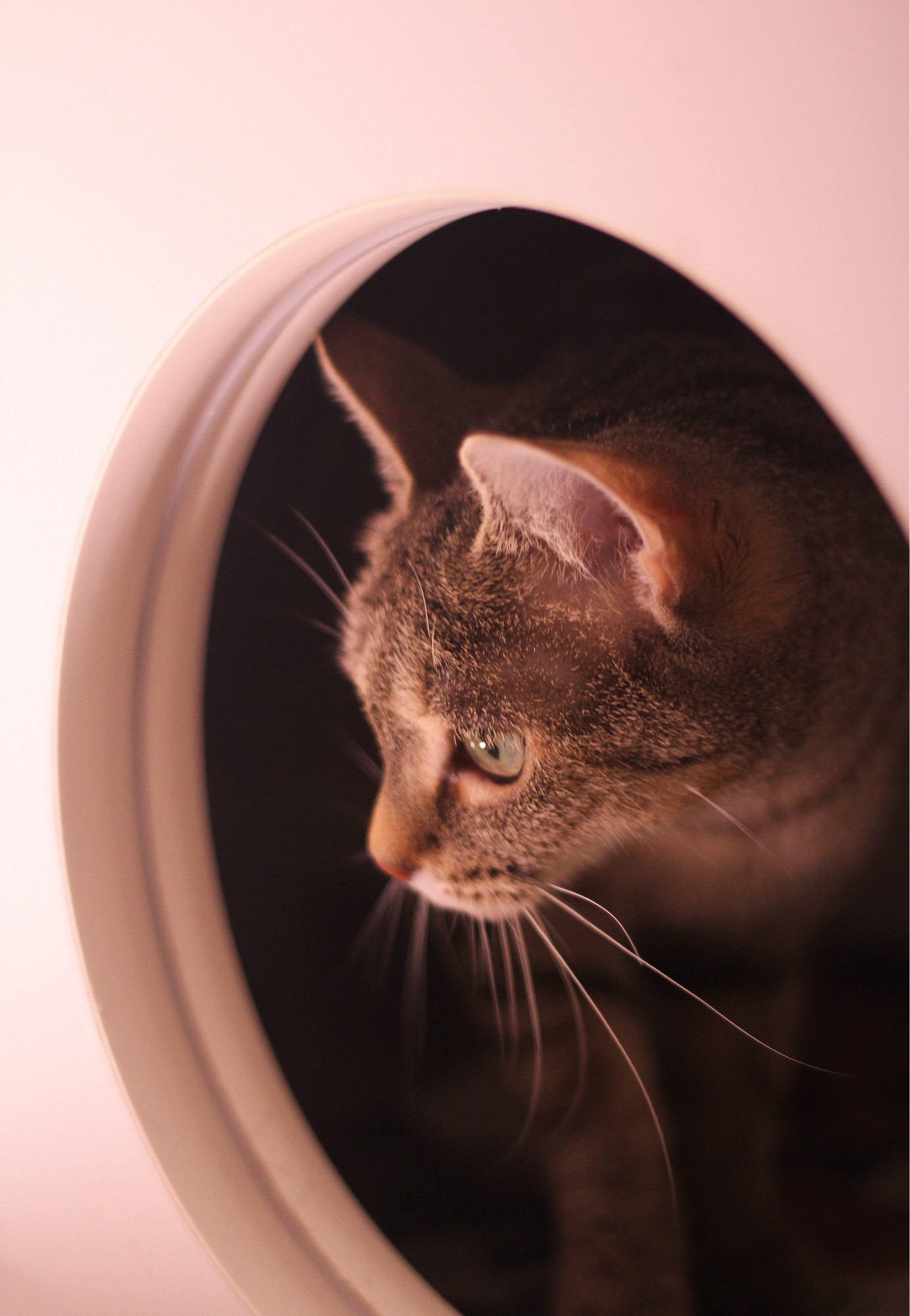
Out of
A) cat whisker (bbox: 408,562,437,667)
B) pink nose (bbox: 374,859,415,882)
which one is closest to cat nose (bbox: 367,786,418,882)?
pink nose (bbox: 374,859,415,882)

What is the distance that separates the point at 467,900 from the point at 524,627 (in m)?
0.18

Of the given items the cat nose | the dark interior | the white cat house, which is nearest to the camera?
the white cat house

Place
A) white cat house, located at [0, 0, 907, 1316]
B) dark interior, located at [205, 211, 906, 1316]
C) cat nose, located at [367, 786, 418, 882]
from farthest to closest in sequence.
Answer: cat nose, located at [367, 786, 418, 882] < dark interior, located at [205, 211, 906, 1316] < white cat house, located at [0, 0, 907, 1316]

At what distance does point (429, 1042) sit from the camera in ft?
1.86

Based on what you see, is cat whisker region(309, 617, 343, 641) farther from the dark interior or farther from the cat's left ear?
the cat's left ear

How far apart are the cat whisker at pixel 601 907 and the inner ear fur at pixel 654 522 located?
6.4 inches

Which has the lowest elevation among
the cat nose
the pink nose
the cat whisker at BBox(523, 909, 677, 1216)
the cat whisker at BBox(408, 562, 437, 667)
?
the cat whisker at BBox(523, 909, 677, 1216)

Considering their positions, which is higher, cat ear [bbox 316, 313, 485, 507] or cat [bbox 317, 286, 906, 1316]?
cat ear [bbox 316, 313, 485, 507]

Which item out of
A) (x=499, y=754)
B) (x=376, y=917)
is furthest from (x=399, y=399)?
(x=376, y=917)

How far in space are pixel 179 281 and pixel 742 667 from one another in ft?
1.52

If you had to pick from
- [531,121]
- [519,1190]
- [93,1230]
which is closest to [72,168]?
[531,121]

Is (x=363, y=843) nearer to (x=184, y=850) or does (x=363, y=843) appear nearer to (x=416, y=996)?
(x=416, y=996)

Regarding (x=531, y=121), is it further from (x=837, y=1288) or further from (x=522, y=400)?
(x=837, y=1288)

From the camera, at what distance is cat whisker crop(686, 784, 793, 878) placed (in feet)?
1.28
